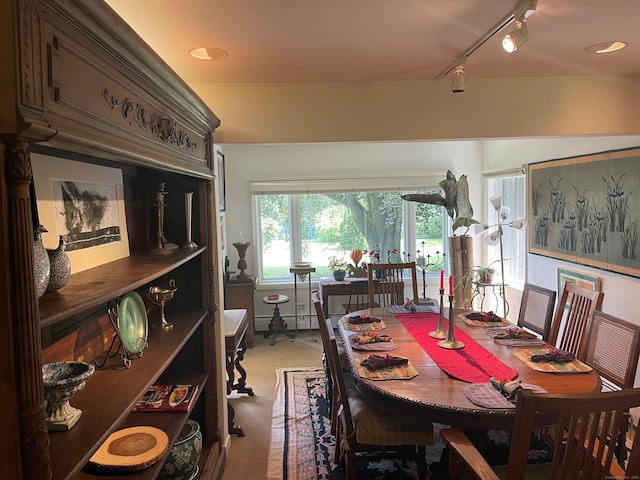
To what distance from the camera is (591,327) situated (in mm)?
2516

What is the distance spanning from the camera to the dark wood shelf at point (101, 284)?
3.30ft

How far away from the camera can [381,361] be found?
91.2 inches

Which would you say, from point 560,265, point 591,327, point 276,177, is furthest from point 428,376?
point 276,177

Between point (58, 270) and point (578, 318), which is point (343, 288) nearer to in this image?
point (578, 318)

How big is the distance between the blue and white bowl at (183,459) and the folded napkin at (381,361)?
855 millimetres

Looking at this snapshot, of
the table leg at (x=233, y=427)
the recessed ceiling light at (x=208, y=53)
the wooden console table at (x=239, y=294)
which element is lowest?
the table leg at (x=233, y=427)

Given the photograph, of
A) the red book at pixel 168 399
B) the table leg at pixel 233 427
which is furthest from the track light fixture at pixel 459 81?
the table leg at pixel 233 427

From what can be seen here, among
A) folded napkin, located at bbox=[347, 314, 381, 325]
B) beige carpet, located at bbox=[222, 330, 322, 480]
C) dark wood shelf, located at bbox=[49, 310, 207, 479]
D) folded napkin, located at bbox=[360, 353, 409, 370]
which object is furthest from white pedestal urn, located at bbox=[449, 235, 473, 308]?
dark wood shelf, located at bbox=[49, 310, 207, 479]

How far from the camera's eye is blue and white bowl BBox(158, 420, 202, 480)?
6.55 feet

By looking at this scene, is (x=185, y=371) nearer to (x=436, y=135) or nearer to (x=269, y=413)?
(x=269, y=413)

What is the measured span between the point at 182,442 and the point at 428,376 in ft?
3.74

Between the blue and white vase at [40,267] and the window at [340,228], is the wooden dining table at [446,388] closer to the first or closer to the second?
the blue and white vase at [40,267]

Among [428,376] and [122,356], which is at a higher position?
[122,356]

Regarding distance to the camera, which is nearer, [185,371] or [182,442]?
[182,442]
